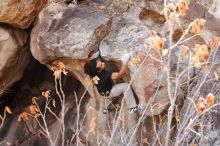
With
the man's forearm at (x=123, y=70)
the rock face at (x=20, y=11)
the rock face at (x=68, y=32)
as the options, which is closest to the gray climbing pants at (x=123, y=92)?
the man's forearm at (x=123, y=70)

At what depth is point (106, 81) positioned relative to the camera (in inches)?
151

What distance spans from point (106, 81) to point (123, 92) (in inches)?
7.2

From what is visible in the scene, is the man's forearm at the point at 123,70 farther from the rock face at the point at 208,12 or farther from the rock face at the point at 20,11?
the rock face at the point at 20,11

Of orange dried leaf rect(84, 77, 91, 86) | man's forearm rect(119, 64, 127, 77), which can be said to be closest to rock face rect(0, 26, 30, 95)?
orange dried leaf rect(84, 77, 91, 86)

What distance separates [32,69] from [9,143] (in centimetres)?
85

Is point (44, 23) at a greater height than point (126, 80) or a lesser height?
greater

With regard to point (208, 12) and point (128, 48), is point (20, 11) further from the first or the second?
point (208, 12)

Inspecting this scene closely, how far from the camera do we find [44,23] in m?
3.93

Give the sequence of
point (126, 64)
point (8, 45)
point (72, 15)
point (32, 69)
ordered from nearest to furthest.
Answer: point (126, 64), point (72, 15), point (8, 45), point (32, 69)

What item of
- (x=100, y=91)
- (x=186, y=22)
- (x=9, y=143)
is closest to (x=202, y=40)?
(x=186, y=22)

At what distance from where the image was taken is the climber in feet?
12.1

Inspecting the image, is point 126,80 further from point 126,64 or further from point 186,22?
point 186,22

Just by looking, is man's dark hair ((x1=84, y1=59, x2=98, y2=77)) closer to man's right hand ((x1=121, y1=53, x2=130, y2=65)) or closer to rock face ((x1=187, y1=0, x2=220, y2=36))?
man's right hand ((x1=121, y1=53, x2=130, y2=65))

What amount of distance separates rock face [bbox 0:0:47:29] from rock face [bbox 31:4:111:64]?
16cm
